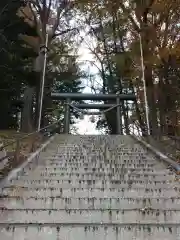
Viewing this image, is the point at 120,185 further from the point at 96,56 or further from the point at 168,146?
the point at 96,56

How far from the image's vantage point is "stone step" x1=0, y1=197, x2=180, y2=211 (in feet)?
17.8

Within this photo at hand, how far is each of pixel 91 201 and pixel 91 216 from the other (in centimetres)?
50

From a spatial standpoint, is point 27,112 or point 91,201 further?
point 27,112

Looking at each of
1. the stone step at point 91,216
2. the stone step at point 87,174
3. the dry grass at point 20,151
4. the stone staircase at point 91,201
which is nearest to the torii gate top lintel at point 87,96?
the dry grass at point 20,151

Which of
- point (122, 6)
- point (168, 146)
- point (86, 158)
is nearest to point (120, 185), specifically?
point (86, 158)

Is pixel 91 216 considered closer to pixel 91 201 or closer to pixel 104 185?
pixel 91 201

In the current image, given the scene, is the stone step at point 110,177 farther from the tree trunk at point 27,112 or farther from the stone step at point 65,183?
the tree trunk at point 27,112

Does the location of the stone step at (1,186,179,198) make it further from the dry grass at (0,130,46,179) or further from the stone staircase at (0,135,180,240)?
the dry grass at (0,130,46,179)

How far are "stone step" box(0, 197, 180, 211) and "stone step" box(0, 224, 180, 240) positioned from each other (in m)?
1.06

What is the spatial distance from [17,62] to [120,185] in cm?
1029

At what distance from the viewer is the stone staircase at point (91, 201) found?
168 inches

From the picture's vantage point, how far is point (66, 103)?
18562 millimetres

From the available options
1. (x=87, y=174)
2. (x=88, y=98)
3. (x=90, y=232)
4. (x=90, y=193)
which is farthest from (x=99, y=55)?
(x=90, y=232)

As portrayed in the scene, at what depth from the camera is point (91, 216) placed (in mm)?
4973
